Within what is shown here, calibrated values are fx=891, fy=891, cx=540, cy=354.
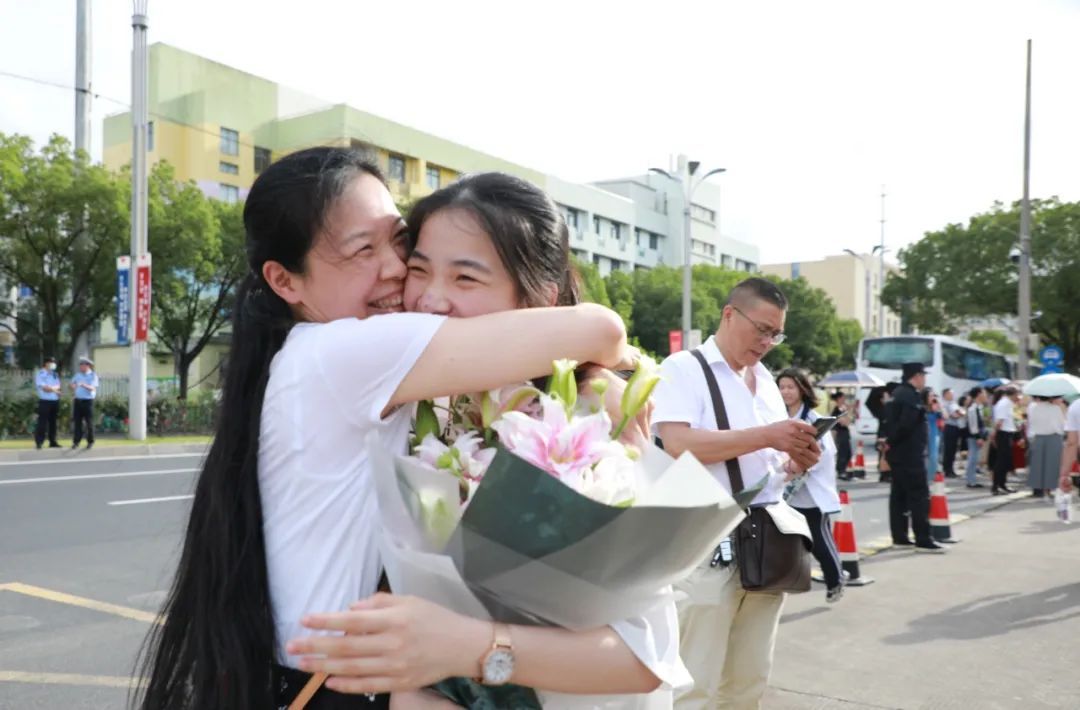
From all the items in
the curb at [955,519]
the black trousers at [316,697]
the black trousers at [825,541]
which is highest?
the black trousers at [316,697]

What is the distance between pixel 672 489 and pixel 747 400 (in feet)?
8.73

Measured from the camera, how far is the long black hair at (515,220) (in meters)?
1.62

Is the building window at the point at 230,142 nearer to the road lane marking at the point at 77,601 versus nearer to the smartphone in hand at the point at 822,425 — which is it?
the road lane marking at the point at 77,601

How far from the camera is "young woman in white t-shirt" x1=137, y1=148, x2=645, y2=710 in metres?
1.40

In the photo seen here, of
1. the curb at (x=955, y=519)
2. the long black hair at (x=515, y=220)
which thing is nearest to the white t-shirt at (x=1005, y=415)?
the curb at (x=955, y=519)

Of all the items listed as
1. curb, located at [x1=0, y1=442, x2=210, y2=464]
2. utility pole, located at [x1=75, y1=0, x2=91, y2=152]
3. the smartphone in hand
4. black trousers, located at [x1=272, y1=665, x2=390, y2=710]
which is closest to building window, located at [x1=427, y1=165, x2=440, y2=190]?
utility pole, located at [x1=75, y1=0, x2=91, y2=152]

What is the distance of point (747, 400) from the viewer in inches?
149

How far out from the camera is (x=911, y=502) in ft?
29.2

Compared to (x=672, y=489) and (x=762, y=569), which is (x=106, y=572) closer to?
(x=762, y=569)

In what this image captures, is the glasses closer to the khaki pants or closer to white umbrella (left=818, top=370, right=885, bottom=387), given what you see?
the khaki pants

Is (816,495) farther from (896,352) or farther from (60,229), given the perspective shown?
(896,352)

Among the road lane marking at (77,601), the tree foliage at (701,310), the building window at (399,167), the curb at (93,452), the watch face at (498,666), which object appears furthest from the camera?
the tree foliage at (701,310)

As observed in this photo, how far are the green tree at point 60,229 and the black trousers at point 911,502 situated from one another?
724 inches

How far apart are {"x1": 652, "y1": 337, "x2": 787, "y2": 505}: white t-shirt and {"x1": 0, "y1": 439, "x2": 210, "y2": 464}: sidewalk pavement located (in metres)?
12.2
